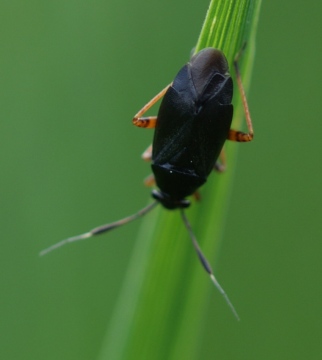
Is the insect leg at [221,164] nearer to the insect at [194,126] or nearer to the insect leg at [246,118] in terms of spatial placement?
the insect at [194,126]

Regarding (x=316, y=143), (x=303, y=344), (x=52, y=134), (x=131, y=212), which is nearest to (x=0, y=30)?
(x=52, y=134)

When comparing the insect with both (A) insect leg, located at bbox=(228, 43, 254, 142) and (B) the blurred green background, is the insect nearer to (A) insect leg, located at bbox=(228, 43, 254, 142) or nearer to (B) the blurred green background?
(A) insect leg, located at bbox=(228, 43, 254, 142)

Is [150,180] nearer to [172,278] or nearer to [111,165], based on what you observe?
[111,165]

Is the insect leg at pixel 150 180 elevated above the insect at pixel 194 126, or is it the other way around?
the insect at pixel 194 126

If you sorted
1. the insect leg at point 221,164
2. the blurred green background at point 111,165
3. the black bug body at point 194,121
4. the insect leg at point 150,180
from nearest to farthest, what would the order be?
the black bug body at point 194,121, the insect leg at point 221,164, the insect leg at point 150,180, the blurred green background at point 111,165

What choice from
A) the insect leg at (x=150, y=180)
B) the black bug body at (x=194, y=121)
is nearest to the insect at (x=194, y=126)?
the black bug body at (x=194, y=121)

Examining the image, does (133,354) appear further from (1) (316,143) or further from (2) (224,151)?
(1) (316,143)

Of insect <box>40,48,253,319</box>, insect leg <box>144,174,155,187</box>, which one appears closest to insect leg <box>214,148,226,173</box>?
insect <box>40,48,253,319</box>
